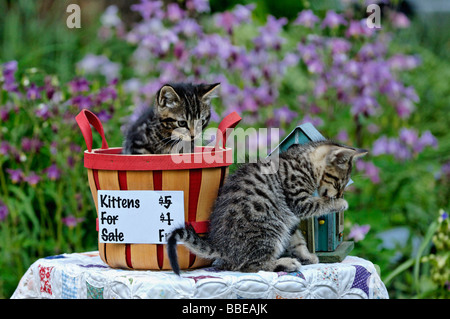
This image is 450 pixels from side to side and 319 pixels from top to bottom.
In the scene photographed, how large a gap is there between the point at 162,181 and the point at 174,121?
390 millimetres

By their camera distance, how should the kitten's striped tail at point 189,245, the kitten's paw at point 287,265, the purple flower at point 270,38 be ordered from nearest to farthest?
the kitten's striped tail at point 189,245
the kitten's paw at point 287,265
the purple flower at point 270,38

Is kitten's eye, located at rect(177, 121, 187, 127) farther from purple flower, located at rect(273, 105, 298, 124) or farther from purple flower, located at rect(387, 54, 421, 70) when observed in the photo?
purple flower, located at rect(387, 54, 421, 70)

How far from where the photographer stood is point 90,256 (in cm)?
246

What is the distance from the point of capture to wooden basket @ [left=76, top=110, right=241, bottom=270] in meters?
2.00

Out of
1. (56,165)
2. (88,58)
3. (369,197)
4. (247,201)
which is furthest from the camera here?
(88,58)

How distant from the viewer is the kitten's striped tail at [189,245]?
74.8 inches

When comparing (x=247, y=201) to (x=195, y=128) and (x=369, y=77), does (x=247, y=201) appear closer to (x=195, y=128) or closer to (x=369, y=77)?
(x=195, y=128)

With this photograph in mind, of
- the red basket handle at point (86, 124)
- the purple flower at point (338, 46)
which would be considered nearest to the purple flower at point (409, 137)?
the purple flower at point (338, 46)

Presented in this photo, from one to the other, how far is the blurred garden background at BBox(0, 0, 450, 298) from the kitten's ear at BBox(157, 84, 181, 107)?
76 cm

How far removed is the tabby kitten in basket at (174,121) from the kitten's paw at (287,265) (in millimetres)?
598

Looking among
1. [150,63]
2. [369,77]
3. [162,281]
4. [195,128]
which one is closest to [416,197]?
[369,77]

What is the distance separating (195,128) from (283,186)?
0.46 meters

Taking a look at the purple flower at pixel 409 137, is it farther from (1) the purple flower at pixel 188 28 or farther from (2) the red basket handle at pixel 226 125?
(2) the red basket handle at pixel 226 125

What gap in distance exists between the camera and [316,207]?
81.6 inches
